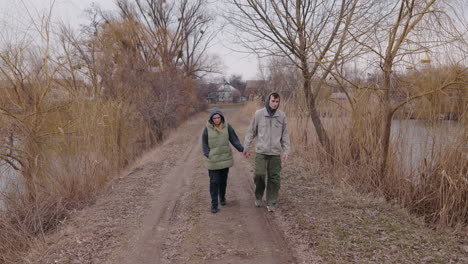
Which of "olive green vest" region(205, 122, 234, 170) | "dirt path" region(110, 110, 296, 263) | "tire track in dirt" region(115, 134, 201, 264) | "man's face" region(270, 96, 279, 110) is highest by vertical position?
"man's face" region(270, 96, 279, 110)

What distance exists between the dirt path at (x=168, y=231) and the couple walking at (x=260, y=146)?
0.41 meters

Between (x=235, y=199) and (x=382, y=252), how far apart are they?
2.52 meters

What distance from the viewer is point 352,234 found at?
3568mm

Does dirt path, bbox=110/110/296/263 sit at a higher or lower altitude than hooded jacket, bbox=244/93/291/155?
lower

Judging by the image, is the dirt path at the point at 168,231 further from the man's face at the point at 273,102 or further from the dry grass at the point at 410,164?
the dry grass at the point at 410,164

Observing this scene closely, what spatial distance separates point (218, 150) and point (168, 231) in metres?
1.33

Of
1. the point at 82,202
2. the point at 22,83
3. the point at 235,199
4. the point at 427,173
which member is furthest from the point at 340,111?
the point at 22,83

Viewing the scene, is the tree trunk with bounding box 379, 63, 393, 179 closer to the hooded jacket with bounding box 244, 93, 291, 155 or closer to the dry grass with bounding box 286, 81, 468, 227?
the dry grass with bounding box 286, 81, 468, 227

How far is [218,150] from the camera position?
4473mm

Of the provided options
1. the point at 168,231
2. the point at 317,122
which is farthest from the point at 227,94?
the point at 168,231

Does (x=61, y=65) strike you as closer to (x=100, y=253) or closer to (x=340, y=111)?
(x=100, y=253)

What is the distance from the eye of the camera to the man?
4273 mm

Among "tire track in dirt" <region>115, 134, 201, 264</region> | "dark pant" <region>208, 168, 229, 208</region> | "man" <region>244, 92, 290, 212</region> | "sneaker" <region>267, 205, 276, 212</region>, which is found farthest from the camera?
"dark pant" <region>208, 168, 229, 208</region>

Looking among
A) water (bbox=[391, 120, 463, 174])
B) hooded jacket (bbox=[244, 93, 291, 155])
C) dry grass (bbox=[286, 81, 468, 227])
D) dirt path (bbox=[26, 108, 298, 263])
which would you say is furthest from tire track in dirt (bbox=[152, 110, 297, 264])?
water (bbox=[391, 120, 463, 174])
